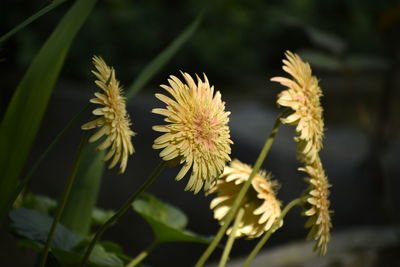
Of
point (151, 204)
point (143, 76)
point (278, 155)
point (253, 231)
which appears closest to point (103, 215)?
point (151, 204)

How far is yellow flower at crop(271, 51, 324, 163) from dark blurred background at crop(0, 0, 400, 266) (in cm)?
100

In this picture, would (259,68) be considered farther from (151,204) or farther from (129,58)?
(151,204)

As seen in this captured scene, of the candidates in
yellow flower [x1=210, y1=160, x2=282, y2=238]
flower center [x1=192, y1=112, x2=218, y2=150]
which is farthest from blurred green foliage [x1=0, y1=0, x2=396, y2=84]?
flower center [x1=192, y1=112, x2=218, y2=150]

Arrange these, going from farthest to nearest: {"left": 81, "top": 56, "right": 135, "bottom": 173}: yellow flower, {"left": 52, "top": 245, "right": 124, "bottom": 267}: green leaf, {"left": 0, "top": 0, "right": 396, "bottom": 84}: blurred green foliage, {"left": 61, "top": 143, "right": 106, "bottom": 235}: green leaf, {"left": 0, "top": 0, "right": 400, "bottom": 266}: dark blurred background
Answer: {"left": 0, "top": 0, "right": 396, "bottom": 84}: blurred green foliage → {"left": 0, "top": 0, "right": 400, "bottom": 266}: dark blurred background → {"left": 61, "top": 143, "right": 106, "bottom": 235}: green leaf → {"left": 52, "top": 245, "right": 124, "bottom": 267}: green leaf → {"left": 81, "top": 56, "right": 135, "bottom": 173}: yellow flower

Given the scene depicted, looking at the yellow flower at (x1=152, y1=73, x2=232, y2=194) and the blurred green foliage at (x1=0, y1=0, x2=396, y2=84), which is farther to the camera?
the blurred green foliage at (x1=0, y1=0, x2=396, y2=84)

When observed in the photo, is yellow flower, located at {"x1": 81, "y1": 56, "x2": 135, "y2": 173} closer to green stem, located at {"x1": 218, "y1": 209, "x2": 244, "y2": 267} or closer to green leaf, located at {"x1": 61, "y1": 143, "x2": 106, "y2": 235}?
green stem, located at {"x1": 218, "y1": 209, "x2": 244, "y2": 267}

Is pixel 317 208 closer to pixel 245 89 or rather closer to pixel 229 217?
pixel 229 217

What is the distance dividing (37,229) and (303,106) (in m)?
0.30

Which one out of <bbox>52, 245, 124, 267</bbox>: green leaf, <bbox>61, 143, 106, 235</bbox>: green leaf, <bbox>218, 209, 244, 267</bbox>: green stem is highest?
<bbox>218, 209, 244, 267</bbox>: green stem

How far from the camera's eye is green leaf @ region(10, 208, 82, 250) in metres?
0.61

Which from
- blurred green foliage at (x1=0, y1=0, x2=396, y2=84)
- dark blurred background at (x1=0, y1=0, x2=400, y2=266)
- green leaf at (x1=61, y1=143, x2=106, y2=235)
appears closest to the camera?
green leaf at (x1=61, y1=143, x2=106, y2=235)

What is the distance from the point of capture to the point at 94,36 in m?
3.52

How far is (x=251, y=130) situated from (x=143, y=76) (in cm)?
218

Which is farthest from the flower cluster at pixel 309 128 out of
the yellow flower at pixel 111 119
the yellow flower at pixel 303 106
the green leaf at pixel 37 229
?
the green leaf at pixel 37 229
